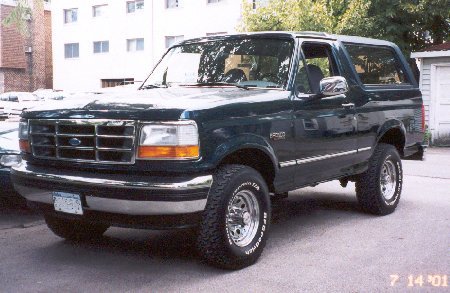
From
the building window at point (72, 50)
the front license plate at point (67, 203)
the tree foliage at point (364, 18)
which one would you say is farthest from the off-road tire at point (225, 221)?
the building window at point (72, 50)

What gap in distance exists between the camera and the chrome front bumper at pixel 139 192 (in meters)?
4.14

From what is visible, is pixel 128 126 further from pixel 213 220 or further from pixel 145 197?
pixel 213 220

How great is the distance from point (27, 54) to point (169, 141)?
1552 inches

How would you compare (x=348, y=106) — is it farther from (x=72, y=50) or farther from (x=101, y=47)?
(x=72, y=50)

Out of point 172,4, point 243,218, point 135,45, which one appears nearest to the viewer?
point 243,218

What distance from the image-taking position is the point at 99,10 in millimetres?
36156

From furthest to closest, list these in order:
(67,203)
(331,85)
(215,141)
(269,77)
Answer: (269,77), (331,85), (67,203), (215,141)

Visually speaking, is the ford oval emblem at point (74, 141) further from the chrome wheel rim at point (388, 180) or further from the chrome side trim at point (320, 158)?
the chrome wheel rim at point (388, 180)

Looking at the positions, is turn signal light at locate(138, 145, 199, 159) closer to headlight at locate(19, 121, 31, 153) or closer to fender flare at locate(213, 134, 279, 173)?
fender flare at locate(213, 134, 279, 173)

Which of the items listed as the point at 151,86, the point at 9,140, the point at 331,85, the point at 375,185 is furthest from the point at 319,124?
the point at 9,140

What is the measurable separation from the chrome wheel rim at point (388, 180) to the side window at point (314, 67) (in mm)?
1497

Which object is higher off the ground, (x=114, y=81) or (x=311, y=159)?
(x=114, y=81)

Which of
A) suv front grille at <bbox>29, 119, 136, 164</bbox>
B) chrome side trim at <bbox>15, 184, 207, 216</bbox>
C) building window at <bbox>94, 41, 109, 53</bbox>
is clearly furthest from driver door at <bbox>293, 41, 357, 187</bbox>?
building window at <bbox>94, 41, 109, 53</bbox>

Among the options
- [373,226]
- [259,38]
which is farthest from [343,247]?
[259,38]
